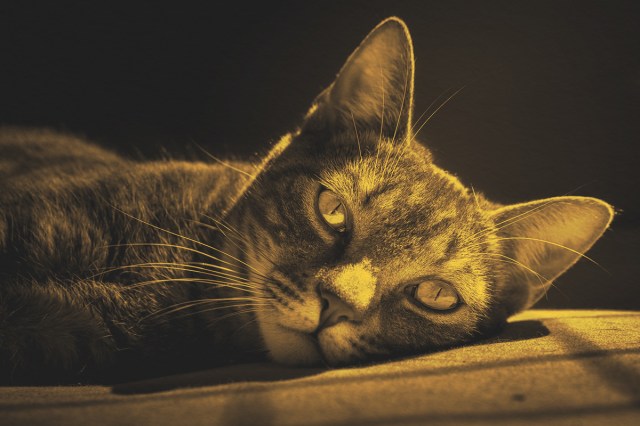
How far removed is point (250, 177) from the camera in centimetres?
163

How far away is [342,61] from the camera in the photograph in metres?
2.11

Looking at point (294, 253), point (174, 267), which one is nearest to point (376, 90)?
point (294, 253)

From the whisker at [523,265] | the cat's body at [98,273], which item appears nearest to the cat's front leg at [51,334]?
the cat's body at [98,273]

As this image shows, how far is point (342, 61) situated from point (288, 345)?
1.29 m

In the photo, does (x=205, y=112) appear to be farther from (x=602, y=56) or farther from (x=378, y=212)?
(x=602, y=56)

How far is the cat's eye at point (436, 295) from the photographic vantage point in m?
1.34

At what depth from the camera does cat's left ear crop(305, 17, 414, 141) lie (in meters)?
1.46

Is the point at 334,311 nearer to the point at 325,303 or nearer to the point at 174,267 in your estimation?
the point at 325,303

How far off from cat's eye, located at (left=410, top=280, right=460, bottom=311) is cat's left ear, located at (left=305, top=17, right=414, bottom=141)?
0.46 metres

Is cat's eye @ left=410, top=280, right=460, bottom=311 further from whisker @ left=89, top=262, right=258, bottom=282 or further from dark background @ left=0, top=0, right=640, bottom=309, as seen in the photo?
dark background @ left=0, top=0, right=640, bottom=309

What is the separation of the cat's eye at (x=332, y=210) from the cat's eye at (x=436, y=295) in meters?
0.25

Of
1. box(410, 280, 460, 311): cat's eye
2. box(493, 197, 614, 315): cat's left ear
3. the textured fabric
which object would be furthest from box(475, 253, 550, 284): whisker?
the textured fabric

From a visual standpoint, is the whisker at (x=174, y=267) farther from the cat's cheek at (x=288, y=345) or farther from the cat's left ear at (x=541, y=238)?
the cat's left ear at (x=541, y=238)

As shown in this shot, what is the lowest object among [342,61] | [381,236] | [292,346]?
[292,346]
